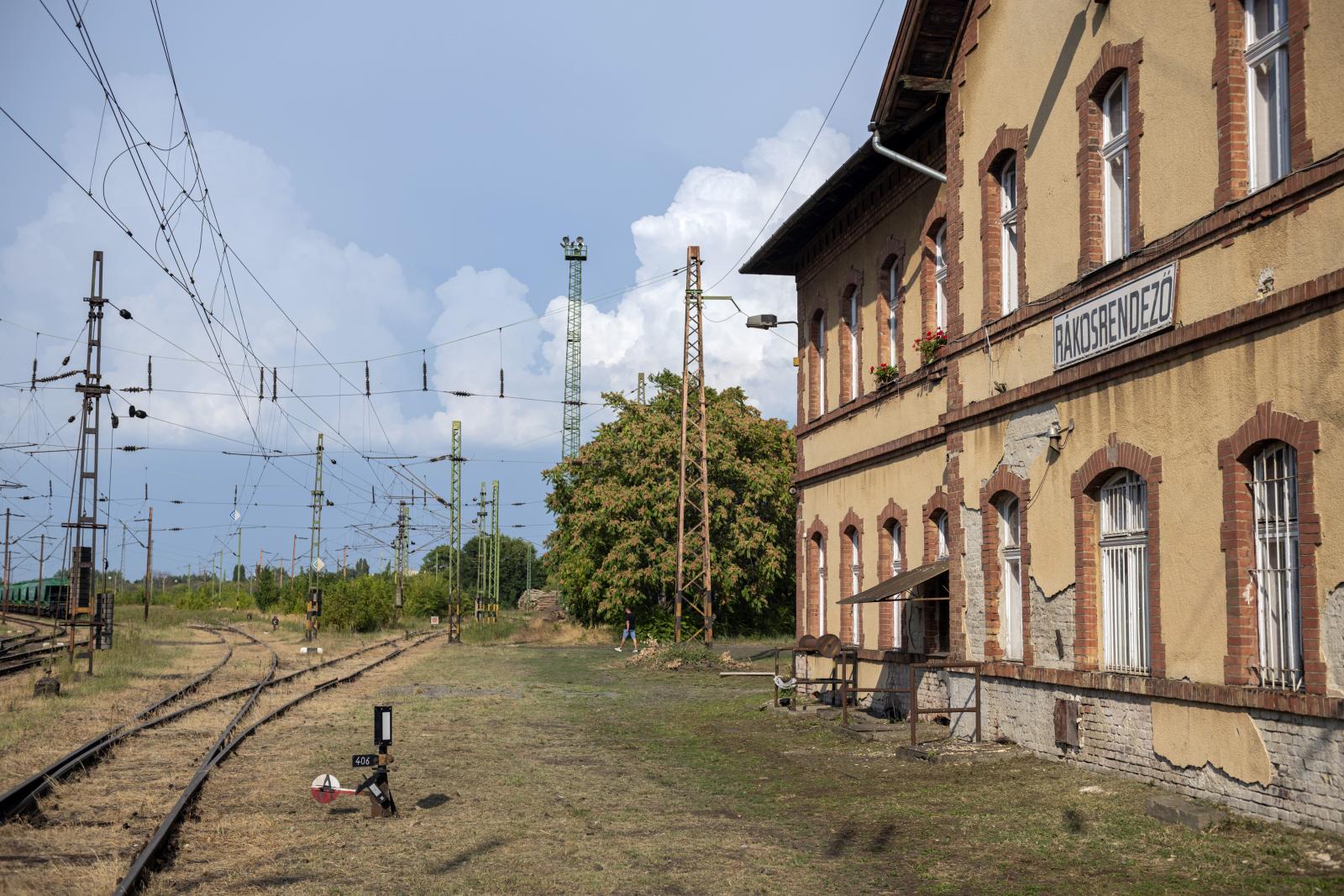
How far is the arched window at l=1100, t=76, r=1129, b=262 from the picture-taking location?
42.3 feet

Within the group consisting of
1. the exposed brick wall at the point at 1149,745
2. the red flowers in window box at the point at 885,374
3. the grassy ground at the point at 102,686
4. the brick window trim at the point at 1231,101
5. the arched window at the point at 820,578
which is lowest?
the grassy ground at the point at 102,686

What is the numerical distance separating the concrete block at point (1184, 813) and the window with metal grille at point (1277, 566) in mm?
1139

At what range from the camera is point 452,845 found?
1013cm

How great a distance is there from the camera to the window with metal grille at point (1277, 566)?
10055 mm

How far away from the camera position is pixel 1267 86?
34.8 ft

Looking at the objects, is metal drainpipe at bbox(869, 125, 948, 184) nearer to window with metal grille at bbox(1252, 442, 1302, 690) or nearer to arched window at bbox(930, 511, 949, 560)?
arched window at bbox(930, 511, 949, 560)

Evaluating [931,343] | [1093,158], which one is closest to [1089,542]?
[1093,158]

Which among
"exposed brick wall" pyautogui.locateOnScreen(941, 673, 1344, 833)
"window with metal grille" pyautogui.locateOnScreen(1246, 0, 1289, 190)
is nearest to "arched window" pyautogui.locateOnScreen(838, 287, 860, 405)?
"exposed brick wall" pyautogui.locateOnScreen(941, 673, 1344, 833)

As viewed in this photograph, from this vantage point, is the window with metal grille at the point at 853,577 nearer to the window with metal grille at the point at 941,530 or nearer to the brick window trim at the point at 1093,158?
the window with metal grille at the point at 941,530

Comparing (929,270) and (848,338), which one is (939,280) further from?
(848,338)

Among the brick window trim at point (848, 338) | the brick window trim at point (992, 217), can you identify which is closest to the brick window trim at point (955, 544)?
the brick window trim at point (992, 217)

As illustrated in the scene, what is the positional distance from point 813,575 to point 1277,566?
1459 centimetres

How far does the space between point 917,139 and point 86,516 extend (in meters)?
22.0

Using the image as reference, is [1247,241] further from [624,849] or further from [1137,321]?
[624,849]
